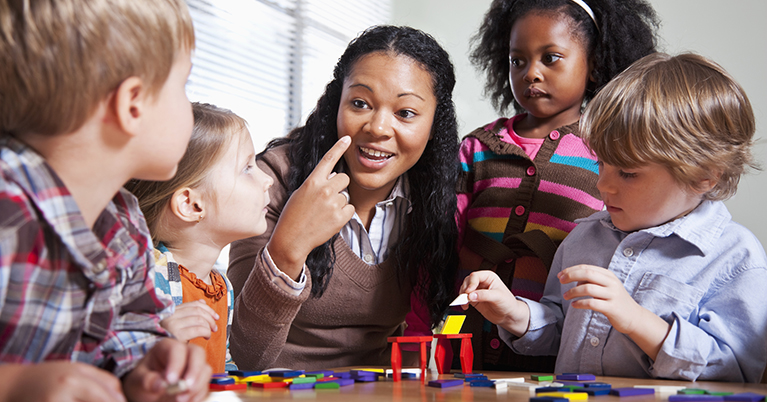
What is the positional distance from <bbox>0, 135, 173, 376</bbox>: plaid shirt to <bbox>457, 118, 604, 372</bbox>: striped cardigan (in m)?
0.87

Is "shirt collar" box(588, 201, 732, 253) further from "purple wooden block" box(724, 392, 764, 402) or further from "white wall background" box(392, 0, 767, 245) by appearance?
"white wall background" box(392, 0, 767, 245)

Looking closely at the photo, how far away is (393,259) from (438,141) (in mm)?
315

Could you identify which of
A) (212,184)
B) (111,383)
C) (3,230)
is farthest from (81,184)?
(212,184)

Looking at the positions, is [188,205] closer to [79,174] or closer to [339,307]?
[339,307]

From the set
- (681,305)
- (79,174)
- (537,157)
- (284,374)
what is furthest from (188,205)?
(681,305)

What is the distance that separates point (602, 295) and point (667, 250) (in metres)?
0.24

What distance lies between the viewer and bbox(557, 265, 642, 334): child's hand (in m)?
0.91

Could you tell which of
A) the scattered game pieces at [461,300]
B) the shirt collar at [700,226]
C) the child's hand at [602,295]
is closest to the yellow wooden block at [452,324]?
the scattered game pieces at [461,300]

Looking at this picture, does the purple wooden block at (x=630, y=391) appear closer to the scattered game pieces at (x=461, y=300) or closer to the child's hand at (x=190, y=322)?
the scattered game pieces at (x=461, y=300)

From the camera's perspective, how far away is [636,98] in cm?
107

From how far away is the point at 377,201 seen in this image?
4.76 ft

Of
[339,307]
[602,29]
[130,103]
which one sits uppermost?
[602,29]

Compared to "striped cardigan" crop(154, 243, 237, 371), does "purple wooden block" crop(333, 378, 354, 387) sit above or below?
above

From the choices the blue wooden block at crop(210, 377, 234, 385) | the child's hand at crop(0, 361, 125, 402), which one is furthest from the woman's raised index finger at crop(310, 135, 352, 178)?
the child's hand at crop(0, 361, 125, 402)
